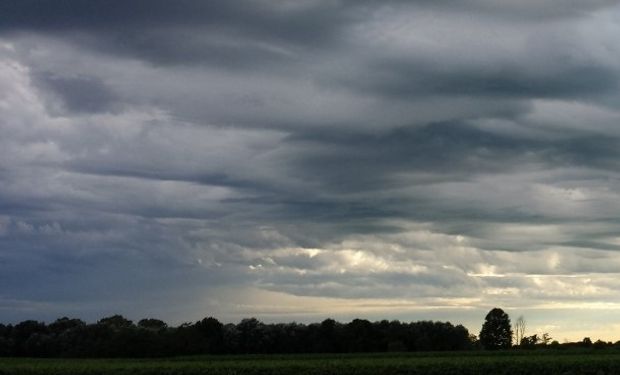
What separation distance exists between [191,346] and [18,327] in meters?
25.3

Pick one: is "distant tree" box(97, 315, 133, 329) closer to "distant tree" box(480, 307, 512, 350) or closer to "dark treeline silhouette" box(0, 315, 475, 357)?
"dark treeline silhouette" box(0, 315, 475, 357)

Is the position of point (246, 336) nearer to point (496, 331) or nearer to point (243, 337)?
point (243, 337)

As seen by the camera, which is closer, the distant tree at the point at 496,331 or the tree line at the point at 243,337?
the tree line at the point at 243,337

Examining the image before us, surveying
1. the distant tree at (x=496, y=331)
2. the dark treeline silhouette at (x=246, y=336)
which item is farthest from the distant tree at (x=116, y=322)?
the distant tree at (x=496, y=331)

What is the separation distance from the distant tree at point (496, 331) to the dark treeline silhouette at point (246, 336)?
6595mm

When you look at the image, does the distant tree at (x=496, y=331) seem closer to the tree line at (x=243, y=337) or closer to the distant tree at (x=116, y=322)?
the tree line at (x=243, y=337)

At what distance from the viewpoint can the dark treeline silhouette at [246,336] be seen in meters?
86.8

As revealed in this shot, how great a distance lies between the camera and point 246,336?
306 ft

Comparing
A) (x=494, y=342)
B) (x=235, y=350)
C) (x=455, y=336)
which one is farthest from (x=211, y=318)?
(x=494, y=342)

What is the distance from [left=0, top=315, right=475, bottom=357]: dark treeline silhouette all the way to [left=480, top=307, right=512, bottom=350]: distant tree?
6595mm

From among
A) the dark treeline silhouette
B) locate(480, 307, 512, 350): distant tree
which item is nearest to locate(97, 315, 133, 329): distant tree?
the dark treeline silhouette

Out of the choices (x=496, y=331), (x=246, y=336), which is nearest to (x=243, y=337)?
(x=246, y=336)

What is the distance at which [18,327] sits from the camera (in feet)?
323

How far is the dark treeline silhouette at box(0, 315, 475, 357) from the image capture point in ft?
285
